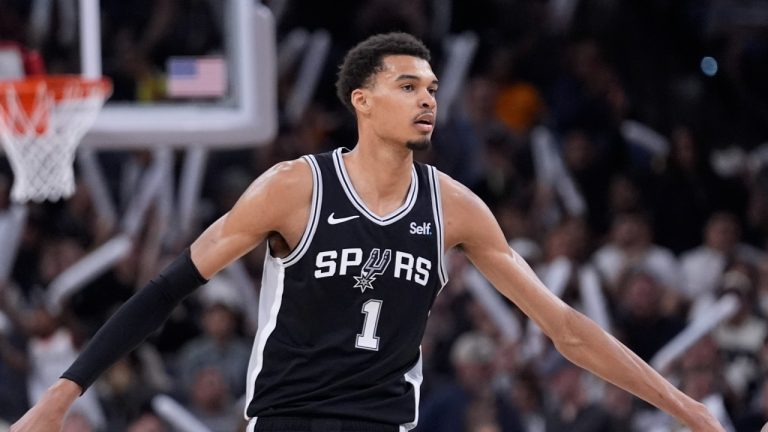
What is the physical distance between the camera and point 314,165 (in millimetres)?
4977

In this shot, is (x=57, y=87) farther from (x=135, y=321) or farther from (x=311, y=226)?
(x=311, y=226)

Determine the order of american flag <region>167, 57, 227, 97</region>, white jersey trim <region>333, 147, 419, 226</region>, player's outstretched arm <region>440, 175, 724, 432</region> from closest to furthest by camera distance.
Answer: white jersey trim <region>333, 147, 419, 226</region>, player's outstretched arm <region>440, 175, 724, 432</region>, american flag <region>167, 57, 227, 97</region>

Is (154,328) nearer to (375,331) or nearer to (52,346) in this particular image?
(375,331)

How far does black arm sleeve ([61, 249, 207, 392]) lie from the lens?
4797 mm

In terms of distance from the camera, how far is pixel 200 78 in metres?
8.47

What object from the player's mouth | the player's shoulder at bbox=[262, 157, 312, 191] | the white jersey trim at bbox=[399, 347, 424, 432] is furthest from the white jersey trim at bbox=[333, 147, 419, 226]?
the white jersey trim at bbox=[399, 347, 424, 432]

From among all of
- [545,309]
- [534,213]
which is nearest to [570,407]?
[534,213]

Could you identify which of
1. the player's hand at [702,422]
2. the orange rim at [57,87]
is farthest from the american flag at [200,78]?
the player's hand at [702,422]

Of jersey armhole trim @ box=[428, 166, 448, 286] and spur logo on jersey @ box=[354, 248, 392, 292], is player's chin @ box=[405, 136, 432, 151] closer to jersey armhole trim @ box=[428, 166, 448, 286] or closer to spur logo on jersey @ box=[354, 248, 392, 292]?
jersey armhole trim @ box=[428, 166, 448, 286]

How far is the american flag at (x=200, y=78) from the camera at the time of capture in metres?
8.45

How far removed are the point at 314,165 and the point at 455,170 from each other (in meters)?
7.63

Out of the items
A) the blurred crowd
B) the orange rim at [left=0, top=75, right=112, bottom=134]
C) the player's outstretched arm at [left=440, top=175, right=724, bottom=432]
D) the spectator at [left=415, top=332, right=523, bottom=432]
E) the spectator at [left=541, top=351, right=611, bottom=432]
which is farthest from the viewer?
the blurred crowd

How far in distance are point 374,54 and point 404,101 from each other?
22 cm

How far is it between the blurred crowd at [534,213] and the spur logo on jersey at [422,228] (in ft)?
13.4
